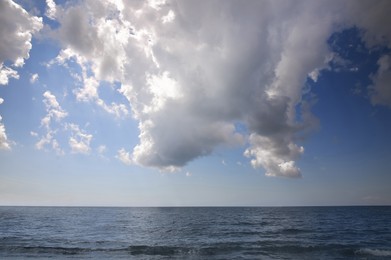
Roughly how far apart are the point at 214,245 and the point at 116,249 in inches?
472

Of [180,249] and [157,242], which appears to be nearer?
[180,249]

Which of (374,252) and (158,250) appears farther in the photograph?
(158,250)

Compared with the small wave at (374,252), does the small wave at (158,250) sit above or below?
below

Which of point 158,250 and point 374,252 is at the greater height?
point 374,252

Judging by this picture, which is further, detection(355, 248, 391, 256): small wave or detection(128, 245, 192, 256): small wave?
detection(128, 245, 192, 256): small wave

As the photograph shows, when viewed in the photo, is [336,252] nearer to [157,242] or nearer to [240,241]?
[240,241]

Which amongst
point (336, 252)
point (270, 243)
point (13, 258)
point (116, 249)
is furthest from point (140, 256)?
point (336, 252)

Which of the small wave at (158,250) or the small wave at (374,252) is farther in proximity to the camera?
the small wave at (158,250)

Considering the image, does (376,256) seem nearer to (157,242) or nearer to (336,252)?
(336,252)

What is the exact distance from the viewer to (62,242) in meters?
36.0

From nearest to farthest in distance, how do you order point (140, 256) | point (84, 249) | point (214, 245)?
point (140, 256)
point (84, 249)
point (214, 245)

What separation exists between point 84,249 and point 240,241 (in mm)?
20107

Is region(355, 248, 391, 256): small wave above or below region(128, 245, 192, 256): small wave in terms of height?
above

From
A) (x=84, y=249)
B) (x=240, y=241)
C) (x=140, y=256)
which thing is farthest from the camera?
(x=240, y=241)
